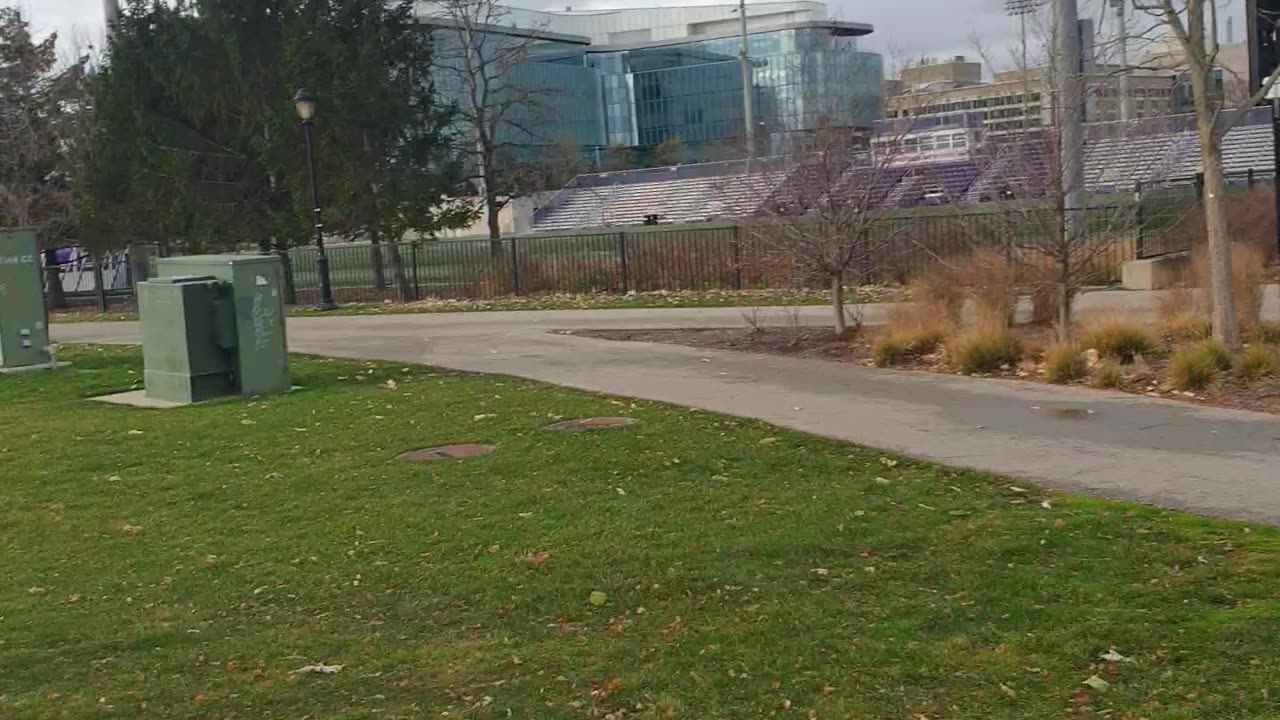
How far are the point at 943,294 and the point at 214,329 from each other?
316 inches

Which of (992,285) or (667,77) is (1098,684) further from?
(667,77)

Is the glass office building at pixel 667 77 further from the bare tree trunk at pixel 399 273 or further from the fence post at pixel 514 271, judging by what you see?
the fence post at pixel 514 271

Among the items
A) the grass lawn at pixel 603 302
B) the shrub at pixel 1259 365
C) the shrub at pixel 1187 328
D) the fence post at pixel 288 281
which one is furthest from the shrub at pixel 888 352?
the fence post at pixel 288 281

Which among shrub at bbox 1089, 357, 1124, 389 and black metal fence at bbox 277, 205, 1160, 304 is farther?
black metal fence at bbox 277, 205, 1160, 304

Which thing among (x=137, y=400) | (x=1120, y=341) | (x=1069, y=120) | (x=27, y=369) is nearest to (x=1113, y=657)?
(x=1120, y=341)

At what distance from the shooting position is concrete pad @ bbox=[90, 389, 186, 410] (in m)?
12.8

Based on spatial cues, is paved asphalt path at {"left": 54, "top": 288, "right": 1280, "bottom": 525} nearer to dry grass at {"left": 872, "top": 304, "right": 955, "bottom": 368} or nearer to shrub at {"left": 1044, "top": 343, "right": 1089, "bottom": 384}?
shrub at {"left": 1044, "top": 343, "right": 1089, "bottom": 384}

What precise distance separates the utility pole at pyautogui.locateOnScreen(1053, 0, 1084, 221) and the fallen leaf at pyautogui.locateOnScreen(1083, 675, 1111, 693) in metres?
8.92

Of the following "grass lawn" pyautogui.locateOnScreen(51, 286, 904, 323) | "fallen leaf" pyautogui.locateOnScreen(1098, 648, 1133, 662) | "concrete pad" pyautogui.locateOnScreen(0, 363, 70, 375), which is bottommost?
"fallen leaf" pyautogui.locateOnScreen(1098, 648, 1133, 662)

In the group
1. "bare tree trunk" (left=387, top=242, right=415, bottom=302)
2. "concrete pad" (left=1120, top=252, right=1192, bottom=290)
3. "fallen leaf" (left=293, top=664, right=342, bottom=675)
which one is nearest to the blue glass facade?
"bare tree trunk" (left=387, top=242, right=415, bottom=302)

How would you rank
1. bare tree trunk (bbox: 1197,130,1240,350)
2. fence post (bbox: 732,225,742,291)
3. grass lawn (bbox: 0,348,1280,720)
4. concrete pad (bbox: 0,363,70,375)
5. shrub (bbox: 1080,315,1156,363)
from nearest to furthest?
grass lawn (bbox: 0,348,1280,720) < bare tree trunk (bbox: 1197,130,1240,350) < shrub (bbox: 1080,315,1156,363) < concrete pad (bbox: 0,363,70,375) < fence post (bbox: 732,225,742,291)

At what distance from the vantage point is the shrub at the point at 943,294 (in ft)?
47.7

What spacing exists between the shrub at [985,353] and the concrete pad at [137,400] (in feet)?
25.3

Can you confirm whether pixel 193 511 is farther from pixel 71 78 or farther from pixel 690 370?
pixel 71 78
